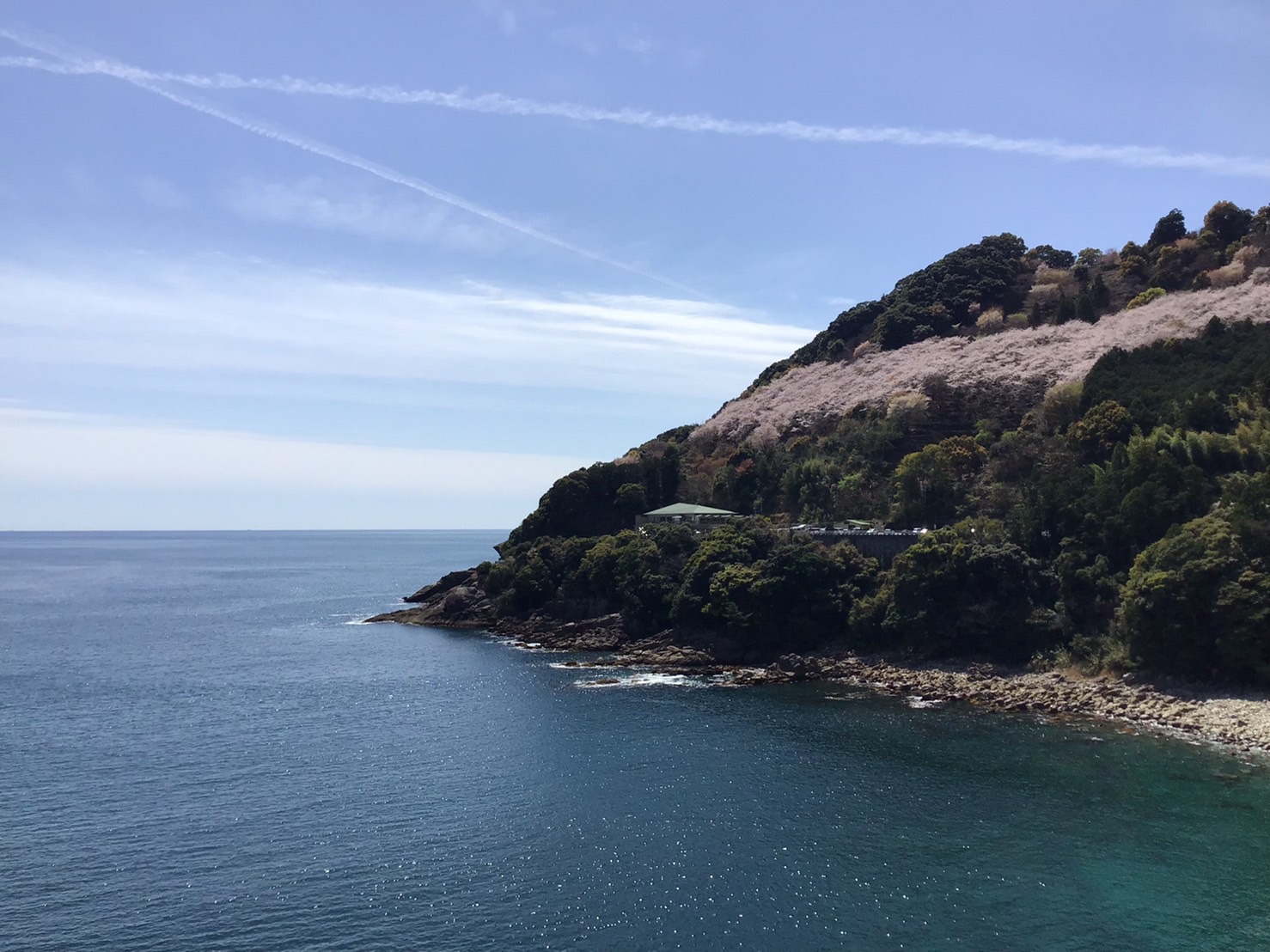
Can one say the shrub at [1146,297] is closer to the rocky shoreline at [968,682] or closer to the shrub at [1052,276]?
the shrub at [1052,276]

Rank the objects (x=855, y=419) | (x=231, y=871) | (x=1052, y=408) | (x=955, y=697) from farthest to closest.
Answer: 1. (x=855, y=419)
2. (x=1052, y=408)
3. (x=955, y=697)
4. (x=231, y=871)

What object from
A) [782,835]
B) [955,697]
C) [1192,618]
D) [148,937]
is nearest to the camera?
[148,937]

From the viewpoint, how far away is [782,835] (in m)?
33.6

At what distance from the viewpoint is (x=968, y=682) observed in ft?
180

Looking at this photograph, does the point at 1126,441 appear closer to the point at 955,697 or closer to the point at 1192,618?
the point at 1192,618

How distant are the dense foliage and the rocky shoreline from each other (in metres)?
1.49

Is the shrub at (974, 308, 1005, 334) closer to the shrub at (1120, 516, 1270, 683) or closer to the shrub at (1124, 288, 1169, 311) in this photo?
the shrub at (1124, 288, 1169, 311)

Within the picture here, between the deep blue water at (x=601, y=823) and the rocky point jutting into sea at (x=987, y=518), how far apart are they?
23.5 feet

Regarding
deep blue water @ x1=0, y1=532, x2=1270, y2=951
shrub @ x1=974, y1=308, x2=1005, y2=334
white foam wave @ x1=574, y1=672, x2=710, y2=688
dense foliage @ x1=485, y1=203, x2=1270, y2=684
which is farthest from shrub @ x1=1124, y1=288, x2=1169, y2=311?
white foam wave @ x1=574, y1=672, x2=710, y2=688

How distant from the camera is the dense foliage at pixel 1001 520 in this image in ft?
164

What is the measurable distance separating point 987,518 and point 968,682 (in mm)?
14347

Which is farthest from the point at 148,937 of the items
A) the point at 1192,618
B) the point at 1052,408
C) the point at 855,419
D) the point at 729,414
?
the point at 729,414

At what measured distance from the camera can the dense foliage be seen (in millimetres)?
50094

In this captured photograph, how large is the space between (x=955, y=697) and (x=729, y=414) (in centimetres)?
6198
